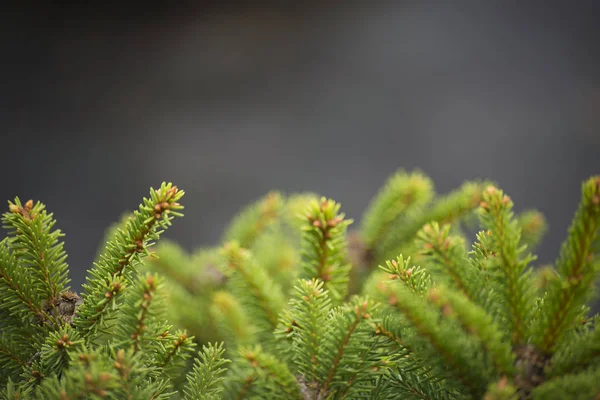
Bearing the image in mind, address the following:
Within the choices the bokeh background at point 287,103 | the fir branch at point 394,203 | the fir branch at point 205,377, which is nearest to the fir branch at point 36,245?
the fir branch at point 205,377

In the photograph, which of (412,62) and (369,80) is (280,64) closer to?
(369,80)

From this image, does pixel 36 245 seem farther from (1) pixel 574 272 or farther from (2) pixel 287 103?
(2) pixel 287 103

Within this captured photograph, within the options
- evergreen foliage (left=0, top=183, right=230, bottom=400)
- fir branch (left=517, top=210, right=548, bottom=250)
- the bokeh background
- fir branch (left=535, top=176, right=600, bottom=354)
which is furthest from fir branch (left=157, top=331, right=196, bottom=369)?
the bokeh background

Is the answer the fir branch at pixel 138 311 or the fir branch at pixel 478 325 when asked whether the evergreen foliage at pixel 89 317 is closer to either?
the fir branch at pixel 138 311

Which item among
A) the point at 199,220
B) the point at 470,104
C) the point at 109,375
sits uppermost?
the point at 470,104

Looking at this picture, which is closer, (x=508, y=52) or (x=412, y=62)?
(x=508, y=52)

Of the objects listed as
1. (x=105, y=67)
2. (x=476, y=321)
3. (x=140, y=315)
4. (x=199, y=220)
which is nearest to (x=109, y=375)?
(x=140, y=315)
